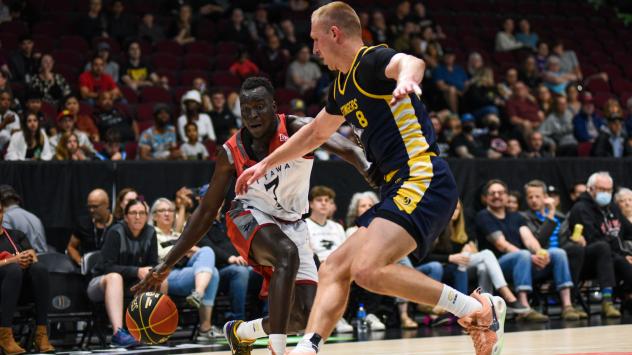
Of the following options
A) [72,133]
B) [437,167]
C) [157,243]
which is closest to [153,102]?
[72,133]

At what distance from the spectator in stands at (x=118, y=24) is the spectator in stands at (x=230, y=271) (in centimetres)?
509

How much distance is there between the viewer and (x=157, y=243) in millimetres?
8531

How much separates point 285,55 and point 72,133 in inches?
188

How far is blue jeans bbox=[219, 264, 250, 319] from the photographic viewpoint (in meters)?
8.59

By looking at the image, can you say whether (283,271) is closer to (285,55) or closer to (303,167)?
(303,167)

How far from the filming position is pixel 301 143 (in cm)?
472

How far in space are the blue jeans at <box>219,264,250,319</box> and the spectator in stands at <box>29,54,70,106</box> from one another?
3.96 m

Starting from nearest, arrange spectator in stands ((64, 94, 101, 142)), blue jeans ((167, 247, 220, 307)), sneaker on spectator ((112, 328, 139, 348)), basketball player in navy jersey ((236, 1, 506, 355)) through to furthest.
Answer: basketball player in navy jersey ((236, 1, 506, 355))
sneaker on spectator ((112, 328, 139, 348))
blue jeans ((167, 247, 220, 307))
spectator in stands ((64, 94, 101, 142))

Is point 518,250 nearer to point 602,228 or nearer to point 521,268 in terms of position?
point 521,268

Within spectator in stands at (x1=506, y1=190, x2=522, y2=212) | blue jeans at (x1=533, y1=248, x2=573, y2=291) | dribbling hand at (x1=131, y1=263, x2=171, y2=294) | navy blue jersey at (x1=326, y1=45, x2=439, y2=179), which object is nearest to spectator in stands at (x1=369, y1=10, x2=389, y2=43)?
spectator in stands at (x1=506, y1=190, x2=522, y2=212)

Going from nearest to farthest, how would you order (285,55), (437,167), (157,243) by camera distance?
(437,167) → (157,243) → (285,55)

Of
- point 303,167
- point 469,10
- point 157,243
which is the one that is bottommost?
point 157,243

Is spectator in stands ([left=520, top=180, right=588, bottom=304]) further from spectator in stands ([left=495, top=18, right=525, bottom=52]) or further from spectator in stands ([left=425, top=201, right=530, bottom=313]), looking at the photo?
spectator in stands ([left=495, top=18, right=525, bottom=52])

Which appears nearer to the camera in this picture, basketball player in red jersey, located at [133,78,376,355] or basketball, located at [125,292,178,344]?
basketball player in red jersey, located at [133,78,376,355]
